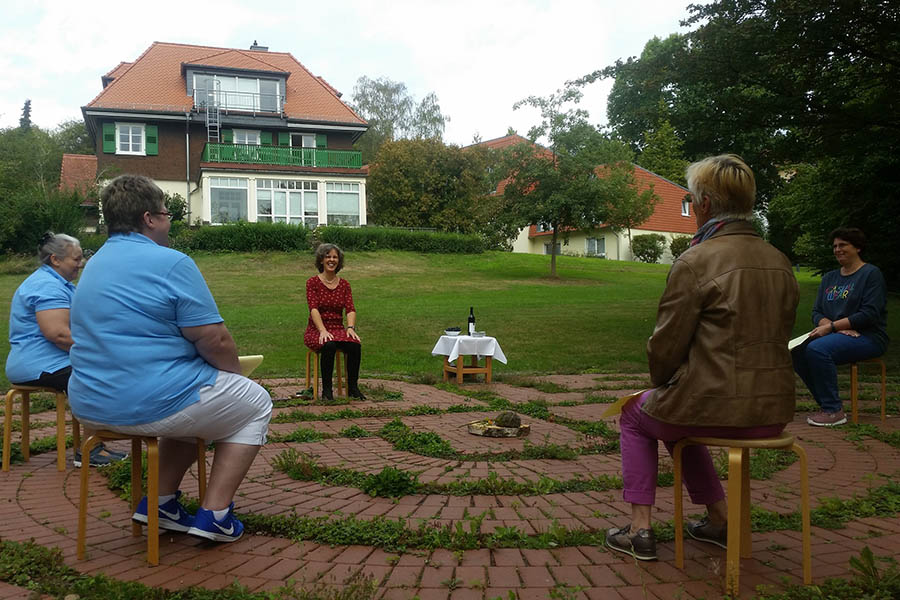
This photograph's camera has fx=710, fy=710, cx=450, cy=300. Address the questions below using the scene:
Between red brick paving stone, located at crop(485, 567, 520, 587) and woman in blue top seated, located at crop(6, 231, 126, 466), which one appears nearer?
red brick paving stone, located at crop(485, 567, 520, 587)

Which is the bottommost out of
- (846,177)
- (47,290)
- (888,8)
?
(47,290)

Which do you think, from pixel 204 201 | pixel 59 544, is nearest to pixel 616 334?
pixel 59 544

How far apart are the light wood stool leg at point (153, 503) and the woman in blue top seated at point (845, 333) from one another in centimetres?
549

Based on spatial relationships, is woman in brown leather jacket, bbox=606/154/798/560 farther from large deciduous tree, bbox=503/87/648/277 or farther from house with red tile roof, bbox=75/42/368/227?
house with red tile roof, bbox=75/42/368/227

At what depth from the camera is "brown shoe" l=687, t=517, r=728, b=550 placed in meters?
3.41

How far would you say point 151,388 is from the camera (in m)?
3.19

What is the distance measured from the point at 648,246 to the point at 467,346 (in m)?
35.5

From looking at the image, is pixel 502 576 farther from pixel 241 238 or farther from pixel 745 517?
pixel 241 238

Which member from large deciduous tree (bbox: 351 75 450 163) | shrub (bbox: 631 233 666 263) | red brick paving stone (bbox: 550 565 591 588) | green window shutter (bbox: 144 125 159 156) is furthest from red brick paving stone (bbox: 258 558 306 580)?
large deciduous tree (bbox: 351 75 450 163)

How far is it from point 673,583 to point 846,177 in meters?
15.3

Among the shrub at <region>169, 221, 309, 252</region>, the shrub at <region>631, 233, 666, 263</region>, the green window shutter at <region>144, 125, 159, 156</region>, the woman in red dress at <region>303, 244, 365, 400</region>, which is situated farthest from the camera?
the shrub at <region>631, 233, 666, 263</region>

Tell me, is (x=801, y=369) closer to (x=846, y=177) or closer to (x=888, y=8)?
(x=888, y=8)

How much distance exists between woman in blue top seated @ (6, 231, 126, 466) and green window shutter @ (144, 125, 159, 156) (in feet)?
106

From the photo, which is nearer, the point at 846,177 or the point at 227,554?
the point at 227,554
